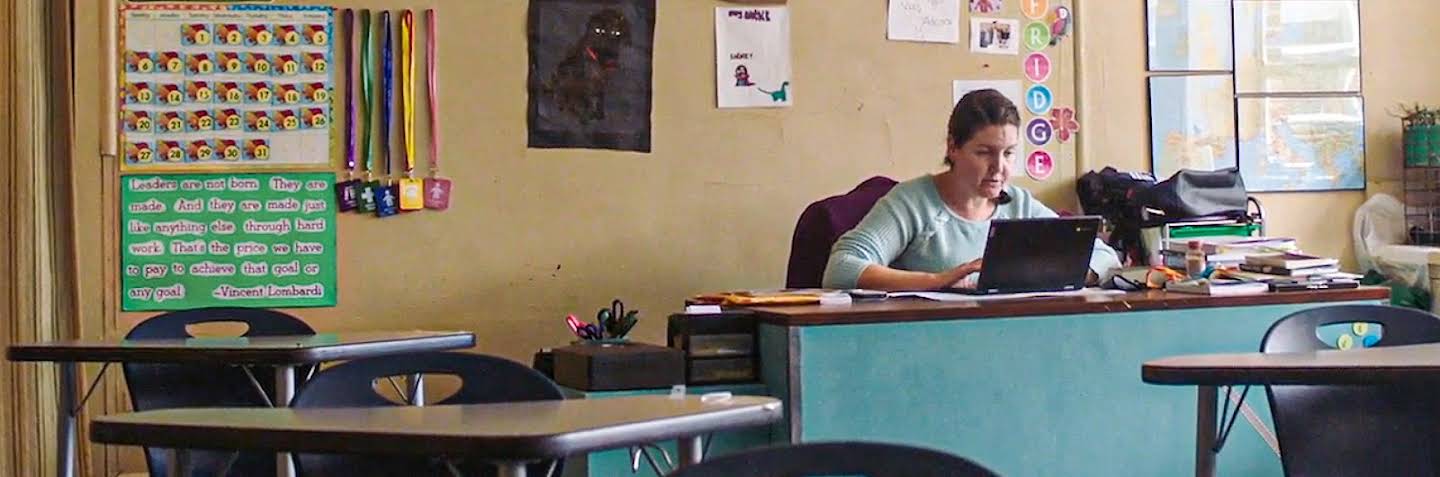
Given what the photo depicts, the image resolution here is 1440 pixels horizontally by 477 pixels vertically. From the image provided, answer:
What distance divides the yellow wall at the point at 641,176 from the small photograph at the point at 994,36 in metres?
0.06

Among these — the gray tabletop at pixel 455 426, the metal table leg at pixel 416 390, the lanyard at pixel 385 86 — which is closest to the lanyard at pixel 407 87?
the lanyard at pixel 385 86

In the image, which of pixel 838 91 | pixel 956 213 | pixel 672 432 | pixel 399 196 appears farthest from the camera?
pixel 838 91

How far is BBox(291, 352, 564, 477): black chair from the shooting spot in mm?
2359

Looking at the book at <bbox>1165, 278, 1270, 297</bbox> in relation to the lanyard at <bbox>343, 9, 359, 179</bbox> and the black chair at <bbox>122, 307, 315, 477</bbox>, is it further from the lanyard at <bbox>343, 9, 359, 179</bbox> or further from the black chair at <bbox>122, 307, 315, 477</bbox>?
the lanyard at <bbox>343, 9, 359, 179</bbox>

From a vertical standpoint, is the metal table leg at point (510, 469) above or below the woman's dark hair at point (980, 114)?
below

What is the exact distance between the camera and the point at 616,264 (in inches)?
192

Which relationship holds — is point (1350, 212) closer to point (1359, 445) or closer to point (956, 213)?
point (956, 213)

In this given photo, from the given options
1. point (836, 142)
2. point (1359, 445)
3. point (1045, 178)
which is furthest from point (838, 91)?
point (1359, 445)

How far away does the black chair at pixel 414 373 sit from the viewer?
2.36m

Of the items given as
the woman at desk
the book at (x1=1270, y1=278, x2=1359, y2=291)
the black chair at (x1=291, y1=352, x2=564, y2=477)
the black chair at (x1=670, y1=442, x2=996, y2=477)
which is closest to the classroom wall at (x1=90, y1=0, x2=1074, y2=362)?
the woman at desk

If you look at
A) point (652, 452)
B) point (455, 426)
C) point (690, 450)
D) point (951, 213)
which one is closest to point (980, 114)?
point (951, 213)

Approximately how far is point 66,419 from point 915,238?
214 centimetres

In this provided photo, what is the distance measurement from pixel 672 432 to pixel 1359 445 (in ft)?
4.61

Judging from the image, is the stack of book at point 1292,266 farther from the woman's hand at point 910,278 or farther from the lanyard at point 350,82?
the lanyard at point 350,82
